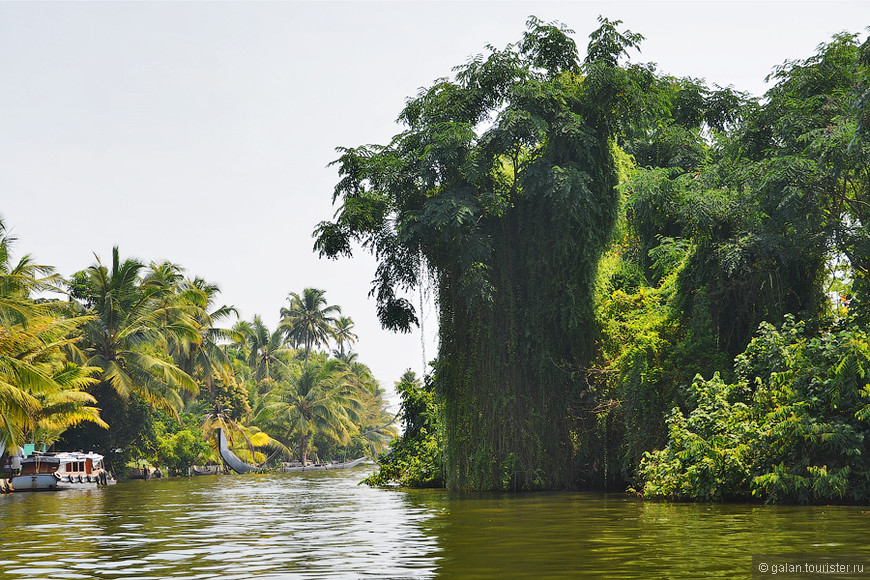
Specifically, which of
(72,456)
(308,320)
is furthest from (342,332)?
(72,456)

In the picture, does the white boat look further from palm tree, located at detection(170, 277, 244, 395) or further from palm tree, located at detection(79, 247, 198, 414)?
palm tree, located at detection(170, 277, 244, 395)

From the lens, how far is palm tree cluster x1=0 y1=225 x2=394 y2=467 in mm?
29703

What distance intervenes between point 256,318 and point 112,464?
3761 centimetres

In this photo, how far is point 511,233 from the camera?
22.8 m

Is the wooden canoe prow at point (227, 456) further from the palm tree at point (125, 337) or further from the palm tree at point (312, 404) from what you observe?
the palm tree at point (312, 404)

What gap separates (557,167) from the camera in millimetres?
20938

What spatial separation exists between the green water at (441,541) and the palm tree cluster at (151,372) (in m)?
11.7

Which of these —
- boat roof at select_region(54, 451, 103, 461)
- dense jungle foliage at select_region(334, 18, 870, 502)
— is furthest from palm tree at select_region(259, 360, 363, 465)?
dense jungle foliage at select_region(334, 18, 870, 502)

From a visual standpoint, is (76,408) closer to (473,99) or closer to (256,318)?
(473,99)

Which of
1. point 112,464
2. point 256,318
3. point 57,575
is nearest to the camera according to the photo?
point 57,575

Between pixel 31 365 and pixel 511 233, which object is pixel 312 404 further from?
pixel 511 233

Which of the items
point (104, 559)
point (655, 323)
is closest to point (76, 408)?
point (655, 323)

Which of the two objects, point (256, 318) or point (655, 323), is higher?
point (256, 318)

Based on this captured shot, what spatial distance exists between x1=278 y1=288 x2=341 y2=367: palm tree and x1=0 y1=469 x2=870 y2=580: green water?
67.7m
